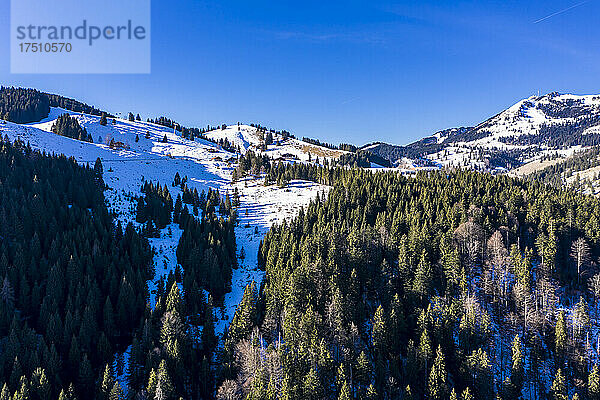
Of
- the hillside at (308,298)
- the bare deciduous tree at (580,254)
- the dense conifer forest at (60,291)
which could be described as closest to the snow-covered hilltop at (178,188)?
the hillside at (308,298)

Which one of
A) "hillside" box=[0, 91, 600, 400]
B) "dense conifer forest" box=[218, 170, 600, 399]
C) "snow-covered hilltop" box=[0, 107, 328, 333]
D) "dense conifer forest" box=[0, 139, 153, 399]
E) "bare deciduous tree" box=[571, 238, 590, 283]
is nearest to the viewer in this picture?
"dense conifer forest" box=[0, 139, 153, 399]

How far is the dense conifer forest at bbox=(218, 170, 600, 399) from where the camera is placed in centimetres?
5069

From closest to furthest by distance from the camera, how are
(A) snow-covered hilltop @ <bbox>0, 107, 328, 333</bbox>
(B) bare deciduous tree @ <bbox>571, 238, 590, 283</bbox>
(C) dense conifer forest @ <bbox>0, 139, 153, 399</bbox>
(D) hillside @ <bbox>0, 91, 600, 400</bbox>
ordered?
(C) dense conifer forest @ <bbox>0, 139, 153, 399</bbox>
(D) hillside @ <bbox>0, 91, 600, 400</bbox>
(B) bare deciduous tree @ <bbox>571, 238, 590, 283</bbox>
(A) snow-covered hilltop @ <bbox>0, 107, 328, 333</bbox>

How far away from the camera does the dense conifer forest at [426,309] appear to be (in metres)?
50.7

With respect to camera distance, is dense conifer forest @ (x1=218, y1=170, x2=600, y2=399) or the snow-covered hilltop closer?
dense conifer forest @ (x1=218, y1=170, x2=600, y2=399)

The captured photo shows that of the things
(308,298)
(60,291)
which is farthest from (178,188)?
(308,298)

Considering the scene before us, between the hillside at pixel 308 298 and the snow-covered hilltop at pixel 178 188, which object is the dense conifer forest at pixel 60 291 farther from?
the snow-covered hilltop at pixel 178 188

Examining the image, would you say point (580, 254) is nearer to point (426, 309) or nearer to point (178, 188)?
point (426, 309)

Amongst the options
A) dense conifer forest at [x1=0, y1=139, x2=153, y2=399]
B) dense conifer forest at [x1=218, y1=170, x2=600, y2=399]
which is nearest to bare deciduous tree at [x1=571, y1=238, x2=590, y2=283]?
dense conifer forest at [x1=218, y1=170, x2=600, y2=399]

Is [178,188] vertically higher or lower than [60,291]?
higher

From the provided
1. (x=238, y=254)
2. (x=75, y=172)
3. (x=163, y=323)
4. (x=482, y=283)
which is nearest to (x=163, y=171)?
(x=75, y=172)

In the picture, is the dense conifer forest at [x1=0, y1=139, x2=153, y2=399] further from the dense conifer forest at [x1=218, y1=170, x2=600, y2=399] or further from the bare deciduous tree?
the bare deciduous tree

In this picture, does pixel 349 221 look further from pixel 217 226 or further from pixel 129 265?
pixel 129 265

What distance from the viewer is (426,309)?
64.2m
